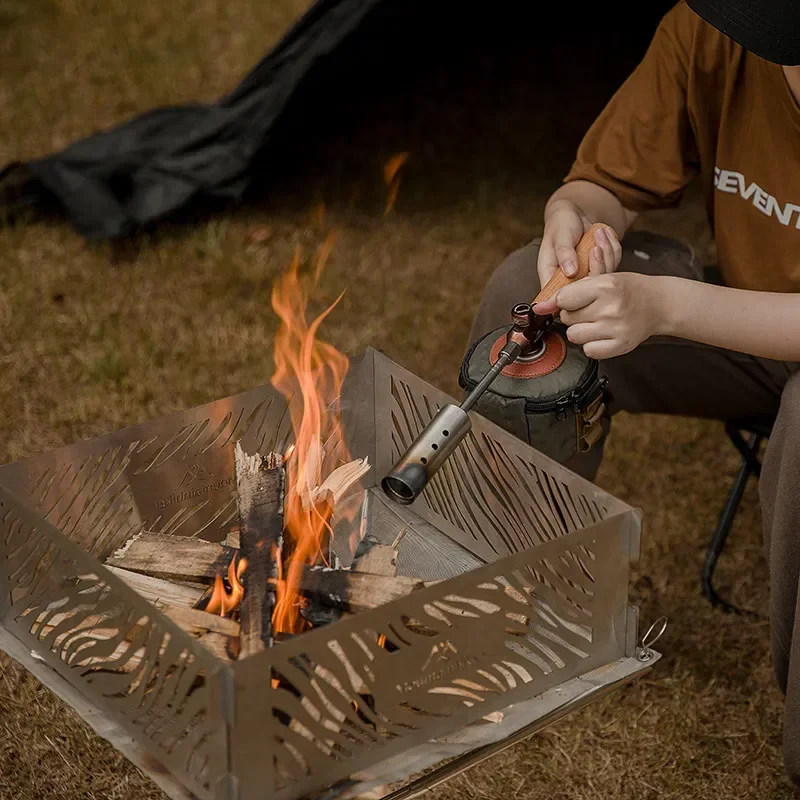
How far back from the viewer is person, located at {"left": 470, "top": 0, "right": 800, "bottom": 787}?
4.98 feet

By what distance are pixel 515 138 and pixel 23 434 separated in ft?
6.24

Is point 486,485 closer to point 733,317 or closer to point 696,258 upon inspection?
point 733,317

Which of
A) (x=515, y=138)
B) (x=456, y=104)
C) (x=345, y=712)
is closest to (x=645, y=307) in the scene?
(x=345, y=712)

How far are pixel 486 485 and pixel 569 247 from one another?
369 millimetres

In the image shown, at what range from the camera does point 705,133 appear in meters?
1.89

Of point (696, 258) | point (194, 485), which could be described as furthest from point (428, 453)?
point (696, 258)

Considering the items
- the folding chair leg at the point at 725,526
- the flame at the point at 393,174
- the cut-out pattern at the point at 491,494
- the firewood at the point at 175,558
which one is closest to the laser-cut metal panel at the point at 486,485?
the cut-out pattern at the point at 491,494

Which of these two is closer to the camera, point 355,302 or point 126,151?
point 355,302

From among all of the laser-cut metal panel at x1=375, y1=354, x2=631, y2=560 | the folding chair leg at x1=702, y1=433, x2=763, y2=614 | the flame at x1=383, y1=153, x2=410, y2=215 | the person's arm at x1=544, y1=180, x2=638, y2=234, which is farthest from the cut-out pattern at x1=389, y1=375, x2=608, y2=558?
the flame at x1=383, y1=153, x2=410, y2=215

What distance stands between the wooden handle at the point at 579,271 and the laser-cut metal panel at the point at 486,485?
0.63 feet

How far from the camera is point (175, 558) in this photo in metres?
1.46

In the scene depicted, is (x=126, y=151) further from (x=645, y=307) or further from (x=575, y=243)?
(x=645, y=307)

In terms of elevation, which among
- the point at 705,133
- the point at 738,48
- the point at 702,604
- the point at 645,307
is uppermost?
the point at 738,48

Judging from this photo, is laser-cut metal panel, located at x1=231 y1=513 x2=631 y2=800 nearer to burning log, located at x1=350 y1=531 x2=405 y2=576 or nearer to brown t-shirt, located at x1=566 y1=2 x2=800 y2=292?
burning log, located at x1=350 y1=531 x2=405 y2=576
